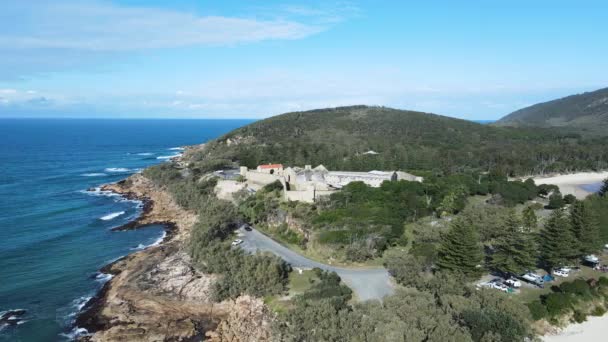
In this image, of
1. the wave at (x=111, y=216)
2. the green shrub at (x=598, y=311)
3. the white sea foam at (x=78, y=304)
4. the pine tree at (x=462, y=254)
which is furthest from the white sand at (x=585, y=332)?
the wave at (x=111, y=216)

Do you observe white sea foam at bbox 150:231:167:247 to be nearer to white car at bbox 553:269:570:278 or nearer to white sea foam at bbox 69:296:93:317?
white sea foam at bbox 69:296:93:317

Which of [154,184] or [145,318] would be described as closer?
[145,318]

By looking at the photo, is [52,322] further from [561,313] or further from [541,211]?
[541,211]

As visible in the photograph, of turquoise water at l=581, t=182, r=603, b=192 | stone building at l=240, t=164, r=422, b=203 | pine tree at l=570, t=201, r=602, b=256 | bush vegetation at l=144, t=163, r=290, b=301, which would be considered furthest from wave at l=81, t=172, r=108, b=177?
turquoise water at l=581, t=182, r=603, b=192

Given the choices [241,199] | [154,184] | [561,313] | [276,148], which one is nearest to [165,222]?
[241,199]

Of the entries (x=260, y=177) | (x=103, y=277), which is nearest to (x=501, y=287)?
(x=103, y=277)

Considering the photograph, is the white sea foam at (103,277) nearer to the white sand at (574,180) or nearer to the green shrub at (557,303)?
the green shrub at (557,303)
